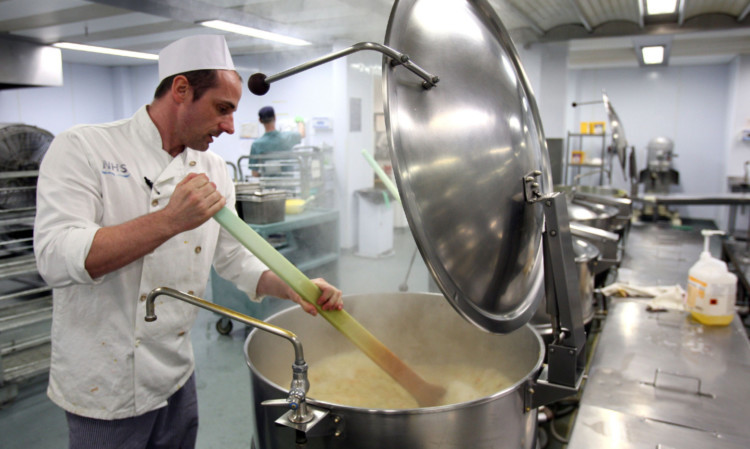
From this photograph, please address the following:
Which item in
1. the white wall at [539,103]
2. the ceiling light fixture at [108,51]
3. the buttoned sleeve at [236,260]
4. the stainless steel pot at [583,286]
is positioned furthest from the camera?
the white wall at [539,103]

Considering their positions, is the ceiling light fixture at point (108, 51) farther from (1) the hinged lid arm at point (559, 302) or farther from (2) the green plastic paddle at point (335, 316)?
(1) the hinged lid arm at point (559, 302)

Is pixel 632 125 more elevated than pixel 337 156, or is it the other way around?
pixel 632 125

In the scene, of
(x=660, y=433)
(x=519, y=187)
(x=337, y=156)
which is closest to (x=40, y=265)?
(x=519, y=187)

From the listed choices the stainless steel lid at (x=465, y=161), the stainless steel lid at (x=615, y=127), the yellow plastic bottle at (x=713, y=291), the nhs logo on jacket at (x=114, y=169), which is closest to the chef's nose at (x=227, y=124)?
the nhs logo on jacket at (x=114, y=169)

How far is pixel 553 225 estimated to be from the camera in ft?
2.98

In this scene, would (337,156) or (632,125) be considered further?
(632,125)

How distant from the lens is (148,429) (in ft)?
3.91

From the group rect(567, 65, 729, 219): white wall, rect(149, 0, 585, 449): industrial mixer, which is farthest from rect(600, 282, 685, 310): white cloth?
rect(567, 65, 729, 219): white wall

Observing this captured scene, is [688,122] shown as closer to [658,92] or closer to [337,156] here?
[658,92]

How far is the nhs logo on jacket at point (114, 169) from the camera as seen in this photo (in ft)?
3.45

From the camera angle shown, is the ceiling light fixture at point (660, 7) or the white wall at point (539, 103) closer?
the ceiling light fixture at point (660, 7)

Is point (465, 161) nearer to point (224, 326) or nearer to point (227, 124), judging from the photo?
point (227, 124)

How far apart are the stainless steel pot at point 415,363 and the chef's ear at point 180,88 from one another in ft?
1.78

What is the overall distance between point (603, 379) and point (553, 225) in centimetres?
81
